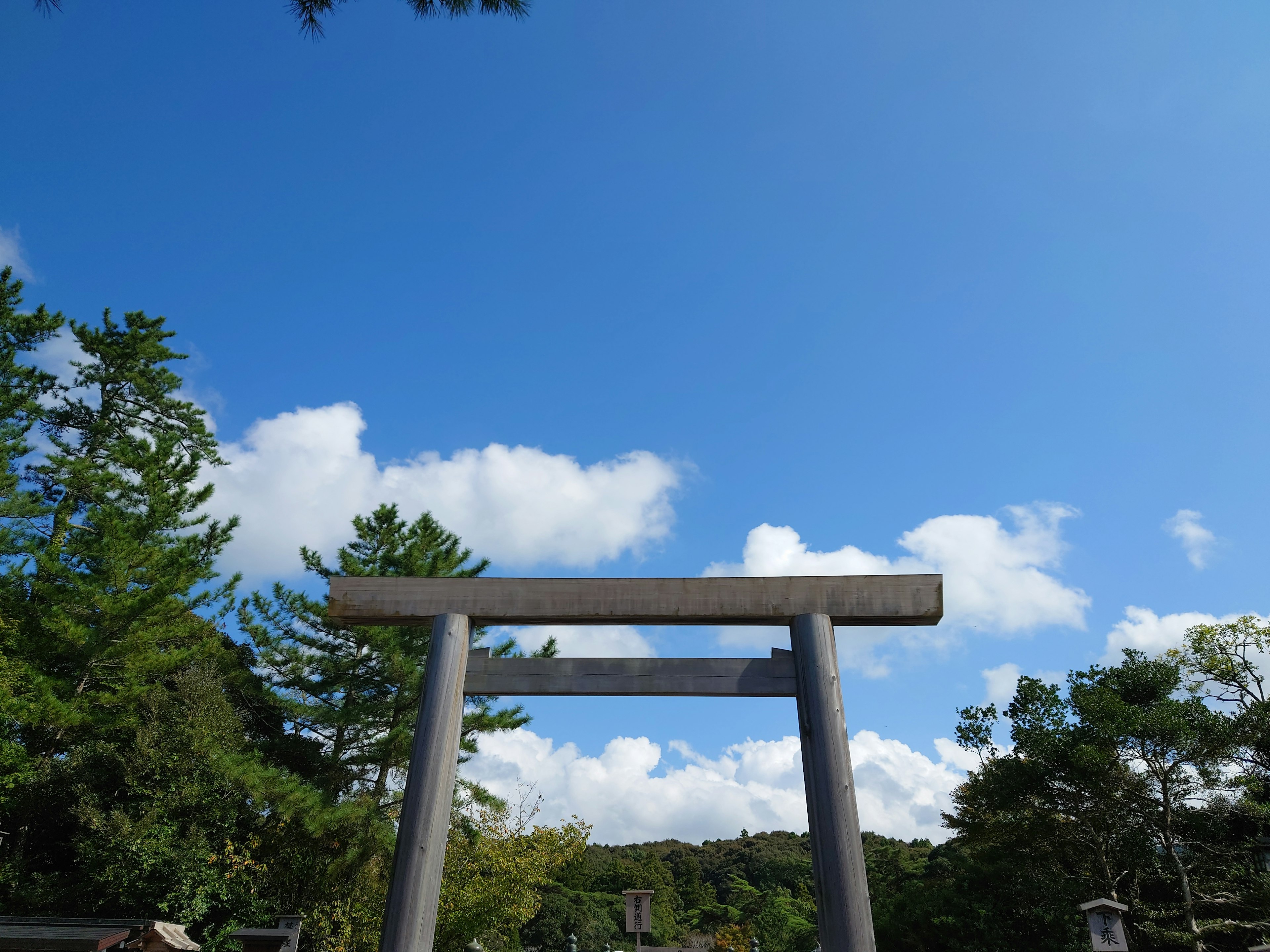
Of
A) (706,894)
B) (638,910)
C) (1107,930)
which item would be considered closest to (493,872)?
(638,910)

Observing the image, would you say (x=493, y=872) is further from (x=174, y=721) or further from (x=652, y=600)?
(x=652, y=600)

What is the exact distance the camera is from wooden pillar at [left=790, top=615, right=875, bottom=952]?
360 cm

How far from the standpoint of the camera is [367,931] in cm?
1245

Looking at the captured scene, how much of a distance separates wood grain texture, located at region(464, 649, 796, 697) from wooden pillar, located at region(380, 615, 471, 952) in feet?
0.59

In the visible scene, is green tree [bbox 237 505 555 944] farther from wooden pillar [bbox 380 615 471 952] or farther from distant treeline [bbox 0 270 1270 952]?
wooden pillar [bbox 380 615 471 952]

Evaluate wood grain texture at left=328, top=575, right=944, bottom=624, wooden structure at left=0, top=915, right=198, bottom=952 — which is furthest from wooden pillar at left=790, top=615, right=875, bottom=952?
wooden structure at left=0, top=915, right=198, bottom=952

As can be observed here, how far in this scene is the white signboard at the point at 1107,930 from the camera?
10328mm

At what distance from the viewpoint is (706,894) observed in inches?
1489

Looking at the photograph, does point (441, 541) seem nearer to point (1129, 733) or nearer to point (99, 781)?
point (99, 781)

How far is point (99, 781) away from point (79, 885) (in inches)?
70.7

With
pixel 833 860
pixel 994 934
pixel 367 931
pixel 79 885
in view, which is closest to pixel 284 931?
pixel 367 931

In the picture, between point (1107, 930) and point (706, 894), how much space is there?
31760 mm

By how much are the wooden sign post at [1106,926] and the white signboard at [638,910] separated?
289 inches

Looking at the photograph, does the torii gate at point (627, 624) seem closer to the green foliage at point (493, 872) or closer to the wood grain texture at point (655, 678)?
the wood grain texture at point (655, 678)
